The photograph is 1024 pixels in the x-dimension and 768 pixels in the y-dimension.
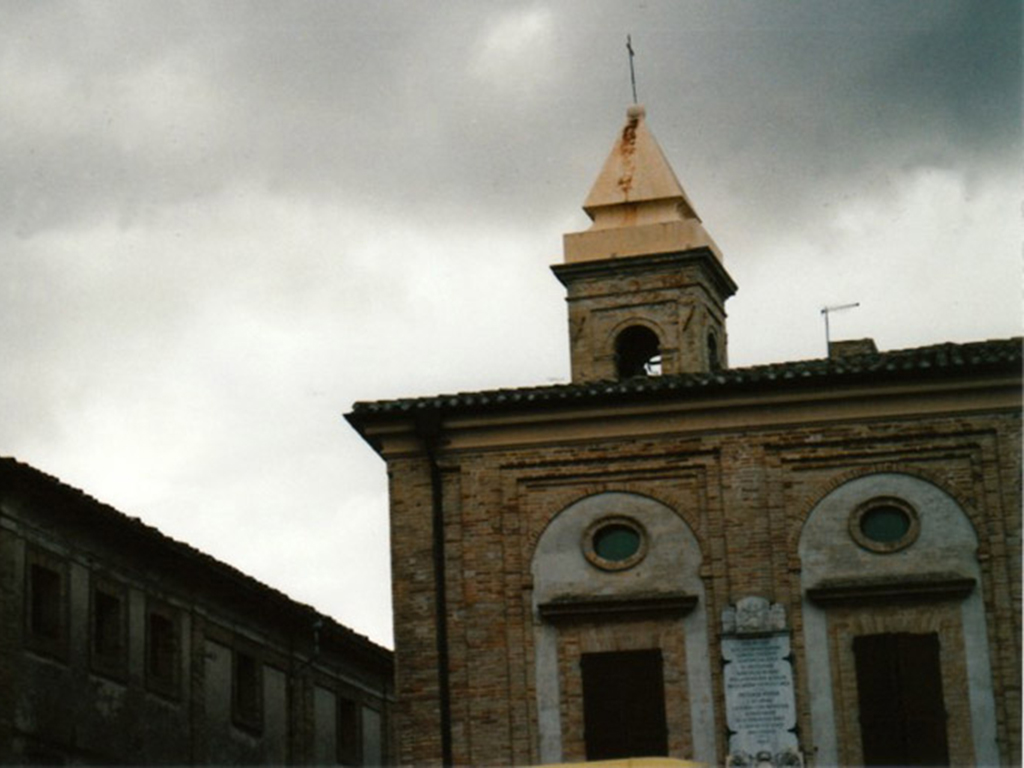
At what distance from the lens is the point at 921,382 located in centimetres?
2970

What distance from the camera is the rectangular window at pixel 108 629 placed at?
33500mm

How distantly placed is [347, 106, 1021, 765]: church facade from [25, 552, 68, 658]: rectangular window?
4.81 meters

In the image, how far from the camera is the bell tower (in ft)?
118

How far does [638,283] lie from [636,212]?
126cm

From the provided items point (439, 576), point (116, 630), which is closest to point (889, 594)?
point (439, 576)

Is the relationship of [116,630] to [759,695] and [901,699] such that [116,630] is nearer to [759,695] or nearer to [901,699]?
[759,695]

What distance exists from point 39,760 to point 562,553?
23.9 ft

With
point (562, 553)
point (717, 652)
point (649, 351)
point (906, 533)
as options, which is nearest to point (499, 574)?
point (562, 553)

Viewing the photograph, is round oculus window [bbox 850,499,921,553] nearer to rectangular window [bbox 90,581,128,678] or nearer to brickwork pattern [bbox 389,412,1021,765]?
brickwork pattern [bbox 389,412,1021,765]

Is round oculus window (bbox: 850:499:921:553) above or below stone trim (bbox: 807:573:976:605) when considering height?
above

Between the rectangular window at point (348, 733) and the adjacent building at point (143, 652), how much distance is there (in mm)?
47

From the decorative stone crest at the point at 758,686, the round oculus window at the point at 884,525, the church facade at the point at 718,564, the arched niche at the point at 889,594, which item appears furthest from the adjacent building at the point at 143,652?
the round oculus window at the point at 884,525

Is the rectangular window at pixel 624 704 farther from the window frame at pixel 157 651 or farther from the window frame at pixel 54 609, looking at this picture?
the window frame at pixel 157 651

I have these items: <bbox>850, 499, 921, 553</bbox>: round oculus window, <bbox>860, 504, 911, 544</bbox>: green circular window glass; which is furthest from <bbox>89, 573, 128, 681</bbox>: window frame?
<bbox>860, 504, 911, 544</bbox>: green circular window glass
